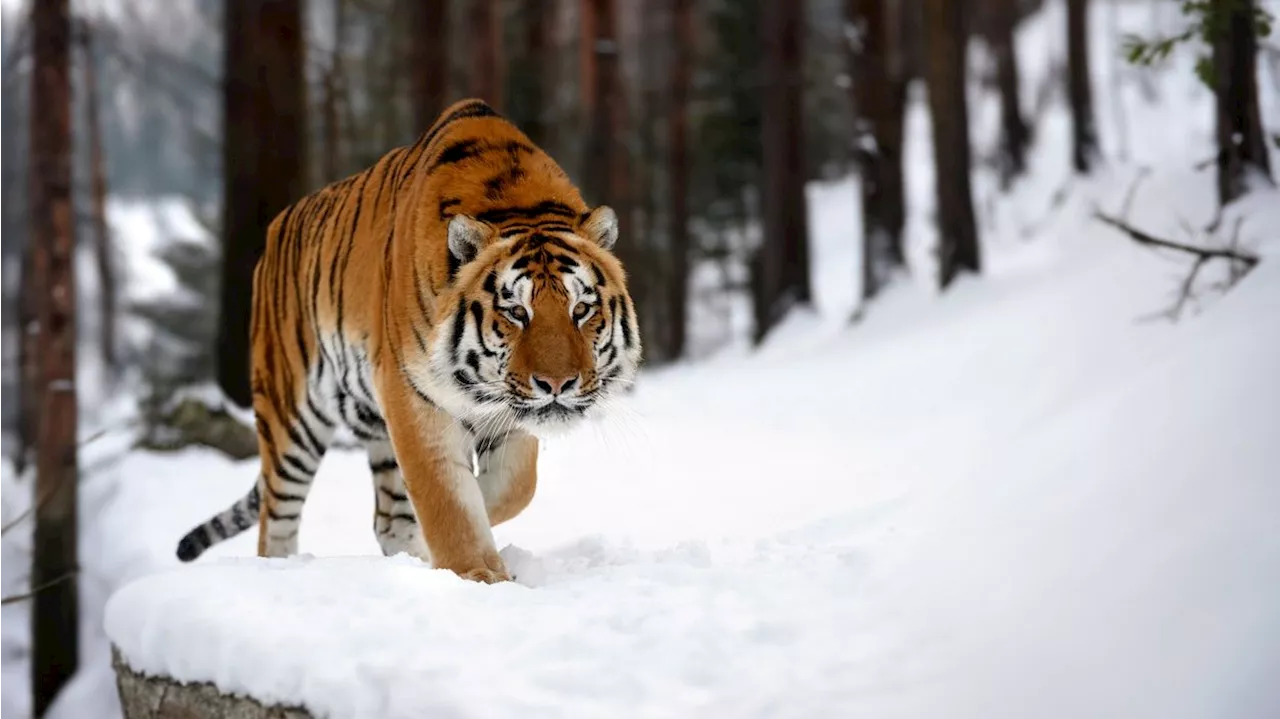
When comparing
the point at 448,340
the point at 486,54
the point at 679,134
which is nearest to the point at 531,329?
the point at 448,340

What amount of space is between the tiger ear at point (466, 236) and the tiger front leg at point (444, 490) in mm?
499

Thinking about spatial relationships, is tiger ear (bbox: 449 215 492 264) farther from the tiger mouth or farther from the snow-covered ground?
the snow-covered ground

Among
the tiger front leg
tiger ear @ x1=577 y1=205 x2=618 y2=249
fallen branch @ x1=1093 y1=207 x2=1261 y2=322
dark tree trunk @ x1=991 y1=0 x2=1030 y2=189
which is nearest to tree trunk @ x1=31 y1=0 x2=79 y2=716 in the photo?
the tiger front leg

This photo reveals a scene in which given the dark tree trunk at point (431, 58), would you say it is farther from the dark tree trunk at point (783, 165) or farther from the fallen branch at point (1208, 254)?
the fallen branch at point (1208, 254)

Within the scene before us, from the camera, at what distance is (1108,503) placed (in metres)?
3.40

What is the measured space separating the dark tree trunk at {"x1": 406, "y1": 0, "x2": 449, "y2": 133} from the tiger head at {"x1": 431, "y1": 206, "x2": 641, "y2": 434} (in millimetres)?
9684

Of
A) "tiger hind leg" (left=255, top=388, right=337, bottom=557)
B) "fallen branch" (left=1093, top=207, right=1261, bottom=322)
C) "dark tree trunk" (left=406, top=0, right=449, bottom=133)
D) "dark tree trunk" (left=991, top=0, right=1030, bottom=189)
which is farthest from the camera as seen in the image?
→ "dark tree trunk" (left=991, top=0, right=1030, bottom=189)

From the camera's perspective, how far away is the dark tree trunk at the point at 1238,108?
7195 millimetres

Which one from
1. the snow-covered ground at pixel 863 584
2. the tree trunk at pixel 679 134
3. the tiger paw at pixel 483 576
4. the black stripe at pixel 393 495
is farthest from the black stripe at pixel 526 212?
the tree trunk at pixel 679 134

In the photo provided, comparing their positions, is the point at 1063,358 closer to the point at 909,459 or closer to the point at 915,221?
the point at 909,459

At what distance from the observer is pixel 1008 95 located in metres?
18.6

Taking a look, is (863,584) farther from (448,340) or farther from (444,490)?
(448,340)

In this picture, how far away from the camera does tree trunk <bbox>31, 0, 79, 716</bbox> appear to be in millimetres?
8742

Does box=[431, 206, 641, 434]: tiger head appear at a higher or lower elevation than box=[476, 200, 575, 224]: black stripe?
lower
